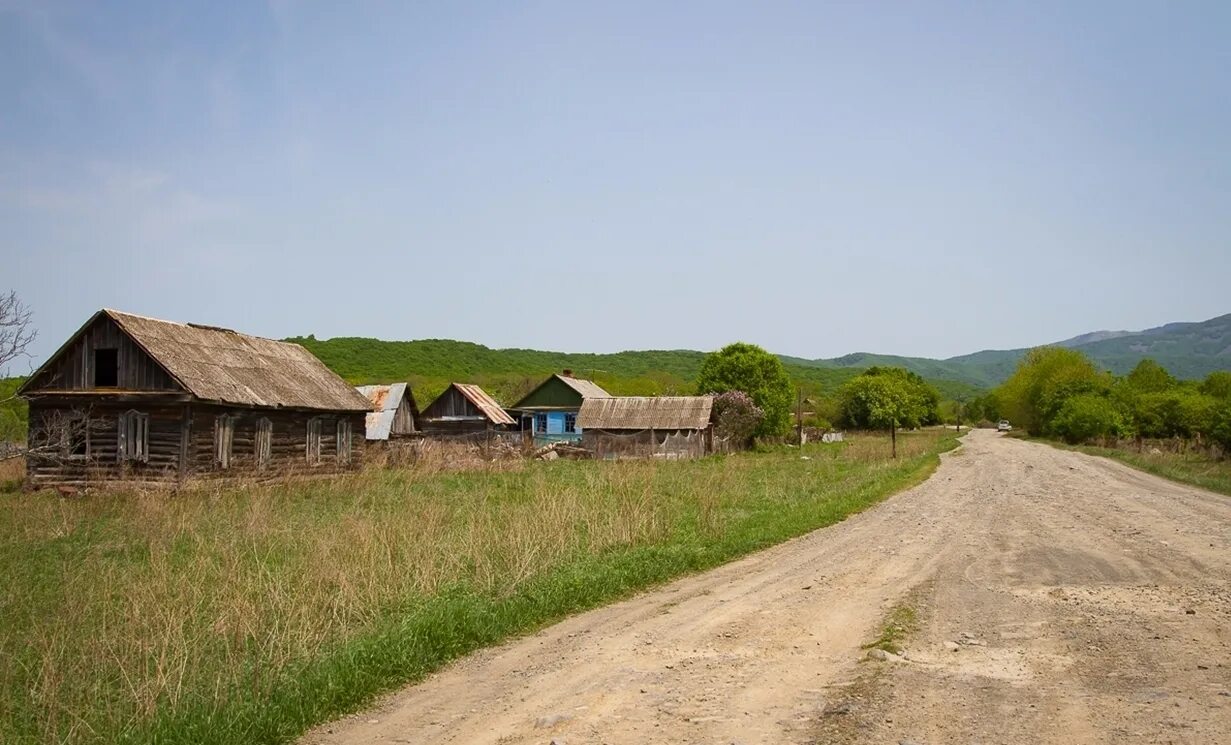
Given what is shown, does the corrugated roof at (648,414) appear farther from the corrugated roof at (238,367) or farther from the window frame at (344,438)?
the corrugated roof at (238,367)

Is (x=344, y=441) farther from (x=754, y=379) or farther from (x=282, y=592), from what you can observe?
(x=754, y=379)

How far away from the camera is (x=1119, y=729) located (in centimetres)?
555

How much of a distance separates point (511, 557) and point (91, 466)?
2156cm

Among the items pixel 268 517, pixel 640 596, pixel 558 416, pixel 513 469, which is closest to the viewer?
pixel 640 596

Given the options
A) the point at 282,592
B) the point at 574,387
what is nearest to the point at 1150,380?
the point at 574,387

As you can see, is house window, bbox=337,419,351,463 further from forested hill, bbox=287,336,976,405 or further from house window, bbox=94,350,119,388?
forested hill, bbox=287,336,976,405

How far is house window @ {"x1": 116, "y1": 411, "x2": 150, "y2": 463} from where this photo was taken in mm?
26781

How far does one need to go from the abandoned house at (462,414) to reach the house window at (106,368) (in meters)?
22.5

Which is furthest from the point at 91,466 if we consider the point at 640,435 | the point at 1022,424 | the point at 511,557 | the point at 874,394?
the point at 1022,424

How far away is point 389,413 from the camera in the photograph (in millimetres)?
41969

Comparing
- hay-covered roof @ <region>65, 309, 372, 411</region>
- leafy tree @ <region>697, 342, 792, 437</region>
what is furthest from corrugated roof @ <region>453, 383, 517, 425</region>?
leafy tree @ <region>697, 342, 792, 437</region>

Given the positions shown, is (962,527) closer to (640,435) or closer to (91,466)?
(91,466)

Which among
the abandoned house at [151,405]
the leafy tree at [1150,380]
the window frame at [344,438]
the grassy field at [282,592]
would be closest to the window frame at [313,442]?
the window frame at [344,438]

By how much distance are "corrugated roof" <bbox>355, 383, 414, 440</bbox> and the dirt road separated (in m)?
30.8
